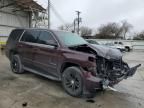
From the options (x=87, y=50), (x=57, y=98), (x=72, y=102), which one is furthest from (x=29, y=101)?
(x=87, y=50)

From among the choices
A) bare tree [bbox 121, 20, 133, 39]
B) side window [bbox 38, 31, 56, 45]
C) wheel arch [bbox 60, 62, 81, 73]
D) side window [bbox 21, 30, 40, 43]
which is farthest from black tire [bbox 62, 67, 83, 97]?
bare tree [bbox 121, 20, 133, 39]

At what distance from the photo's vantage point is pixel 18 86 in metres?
5.55

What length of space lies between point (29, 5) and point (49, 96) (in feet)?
47.7

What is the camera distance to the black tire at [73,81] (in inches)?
186

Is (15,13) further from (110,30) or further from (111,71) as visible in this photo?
(110,30)

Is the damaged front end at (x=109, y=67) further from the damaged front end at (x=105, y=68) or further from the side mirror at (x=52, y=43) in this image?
the side mirror at (x=52, y=43)

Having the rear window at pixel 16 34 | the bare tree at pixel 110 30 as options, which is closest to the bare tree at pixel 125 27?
the bare tree at pixel 110 30

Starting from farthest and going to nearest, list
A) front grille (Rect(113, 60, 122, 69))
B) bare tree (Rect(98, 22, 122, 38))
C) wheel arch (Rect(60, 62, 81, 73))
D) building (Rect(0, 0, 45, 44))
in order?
bare tree (Rect(98, 22, 122, 38))
building (Rect(0, 0, 45, 44))
front grille (Rect(113, 60, 122, 69))
wheel arch (Rect(60, 62, 81, 73))

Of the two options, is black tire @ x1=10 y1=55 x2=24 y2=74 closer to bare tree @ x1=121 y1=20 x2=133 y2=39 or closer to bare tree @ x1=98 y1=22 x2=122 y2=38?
bare tree @ x1=98 y1=22 x2=122 y2=38

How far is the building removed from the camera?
1650 cm

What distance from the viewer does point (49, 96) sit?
488 cm

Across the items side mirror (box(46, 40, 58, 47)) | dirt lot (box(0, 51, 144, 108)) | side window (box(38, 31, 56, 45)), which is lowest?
dirt lot (box(0, 51, 144, 108))

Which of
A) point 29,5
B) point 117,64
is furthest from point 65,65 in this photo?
point 29,5

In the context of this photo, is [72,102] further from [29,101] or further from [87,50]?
[87,50]
